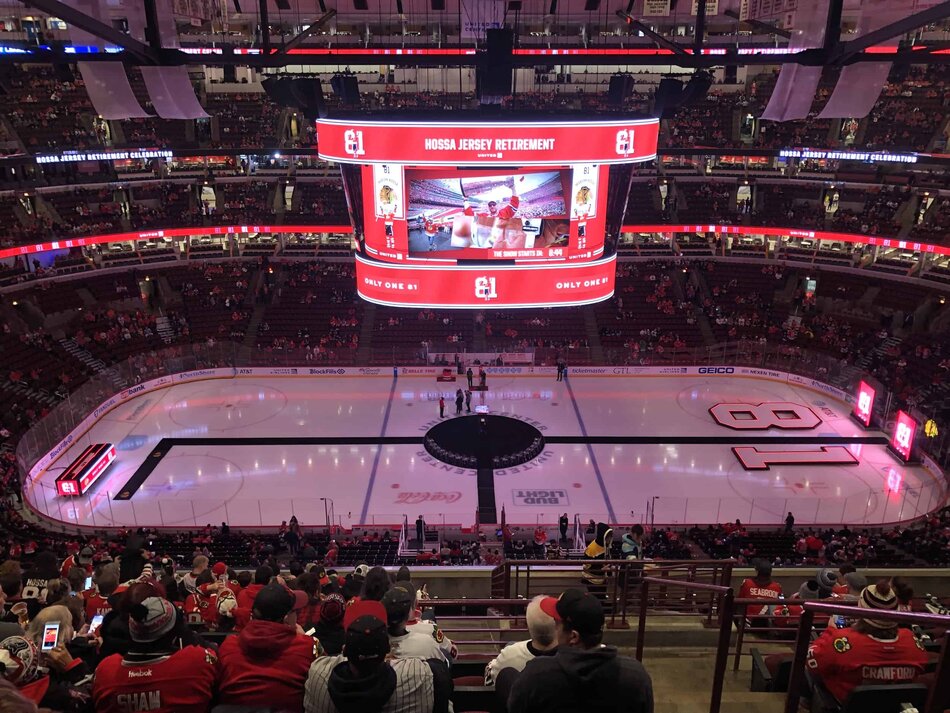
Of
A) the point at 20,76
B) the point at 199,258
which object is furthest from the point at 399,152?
the point at 20,76

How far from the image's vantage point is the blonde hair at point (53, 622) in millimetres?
4840

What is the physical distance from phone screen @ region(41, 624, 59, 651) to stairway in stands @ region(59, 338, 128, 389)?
25.5 meters

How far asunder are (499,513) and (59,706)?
16.8 m

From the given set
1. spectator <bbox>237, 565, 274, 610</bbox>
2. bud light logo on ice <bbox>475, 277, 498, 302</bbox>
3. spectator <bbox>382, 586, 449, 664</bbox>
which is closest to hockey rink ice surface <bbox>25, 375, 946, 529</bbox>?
bud light logo on ice <bbox>475, 277, 498, 302</bbox>

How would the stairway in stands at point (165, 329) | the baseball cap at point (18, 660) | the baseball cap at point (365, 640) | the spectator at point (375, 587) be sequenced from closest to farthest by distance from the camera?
the baseball cap at point (365, 640), the baseball cap at point (18, 660), the spectator at point (375, 587), the stairway in stands at point (165, 329)

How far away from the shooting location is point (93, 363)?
2886 centimetres

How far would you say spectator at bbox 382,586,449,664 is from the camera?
165 inches

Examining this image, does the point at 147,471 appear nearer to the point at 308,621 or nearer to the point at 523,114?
the point at 523,114

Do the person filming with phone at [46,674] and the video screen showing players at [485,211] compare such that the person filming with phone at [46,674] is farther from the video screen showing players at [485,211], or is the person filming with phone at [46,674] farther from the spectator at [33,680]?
the video screen showing players at [485,211]

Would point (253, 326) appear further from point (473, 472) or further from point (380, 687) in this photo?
point (380, 687)

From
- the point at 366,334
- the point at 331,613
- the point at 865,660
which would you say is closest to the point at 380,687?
the point at 331,613

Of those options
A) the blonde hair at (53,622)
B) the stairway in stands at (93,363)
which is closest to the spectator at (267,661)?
the blonde hair at (53,622)

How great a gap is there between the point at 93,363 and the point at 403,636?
94.7ft

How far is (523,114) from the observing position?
49.1 ft
